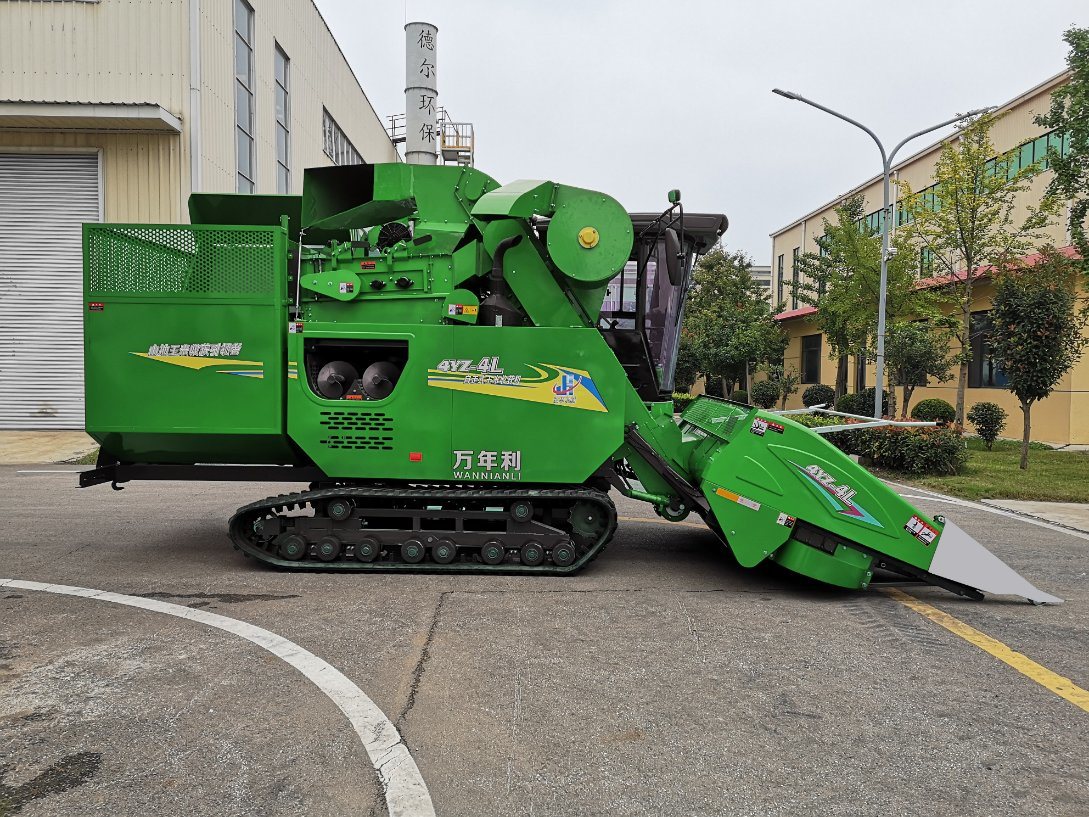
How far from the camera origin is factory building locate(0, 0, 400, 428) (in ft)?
48.9

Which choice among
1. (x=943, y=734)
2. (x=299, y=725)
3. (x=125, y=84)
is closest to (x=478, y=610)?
(x=299, y=725)

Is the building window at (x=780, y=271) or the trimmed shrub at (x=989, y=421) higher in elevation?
the building window at (x=780, y=271)

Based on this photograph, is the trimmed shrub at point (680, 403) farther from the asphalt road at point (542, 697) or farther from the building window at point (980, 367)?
the building window at point (980, 367)

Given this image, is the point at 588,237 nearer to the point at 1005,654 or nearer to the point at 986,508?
the point at 1005,654

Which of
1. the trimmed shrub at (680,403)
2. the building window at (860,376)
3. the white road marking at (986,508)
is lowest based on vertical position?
the white road marking at (986,508)

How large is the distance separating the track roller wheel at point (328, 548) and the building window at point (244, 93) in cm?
1398

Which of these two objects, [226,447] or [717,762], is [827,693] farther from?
[226,447]

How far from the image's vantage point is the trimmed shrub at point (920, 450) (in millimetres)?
13719

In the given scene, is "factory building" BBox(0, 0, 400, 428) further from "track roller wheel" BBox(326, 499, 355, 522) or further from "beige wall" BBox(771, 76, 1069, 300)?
"beige wall" BBox(771, 76, 1069, 300)

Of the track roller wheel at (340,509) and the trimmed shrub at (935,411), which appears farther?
the trimmed shrub at (935,411)

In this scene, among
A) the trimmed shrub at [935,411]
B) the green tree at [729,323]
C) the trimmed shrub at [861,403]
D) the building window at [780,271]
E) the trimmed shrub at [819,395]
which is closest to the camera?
the trimmed shrub at [935,411]

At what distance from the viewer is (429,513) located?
6.09 meters

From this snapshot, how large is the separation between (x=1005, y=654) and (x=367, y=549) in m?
4.29

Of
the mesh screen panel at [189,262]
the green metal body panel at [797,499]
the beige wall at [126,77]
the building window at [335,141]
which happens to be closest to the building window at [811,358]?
the building window at [335,141]
